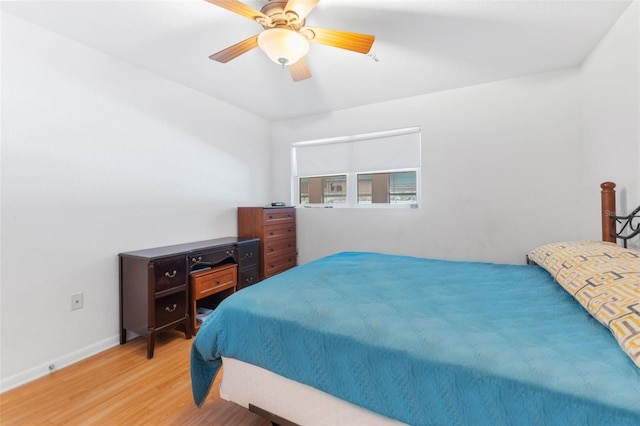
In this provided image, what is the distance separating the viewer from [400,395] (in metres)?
1.00

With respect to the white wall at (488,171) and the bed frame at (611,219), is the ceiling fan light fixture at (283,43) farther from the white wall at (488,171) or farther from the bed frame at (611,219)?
the bed frame at (611,219)

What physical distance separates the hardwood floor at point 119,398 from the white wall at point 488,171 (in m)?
2.41

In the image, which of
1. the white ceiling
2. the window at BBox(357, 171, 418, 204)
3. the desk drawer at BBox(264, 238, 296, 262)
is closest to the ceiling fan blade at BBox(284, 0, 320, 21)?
the white ceiling

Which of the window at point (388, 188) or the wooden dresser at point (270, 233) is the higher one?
the window at point (388, 188)

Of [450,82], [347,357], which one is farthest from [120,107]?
[450,82]

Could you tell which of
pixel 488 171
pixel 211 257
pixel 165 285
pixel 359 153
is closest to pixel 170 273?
pixel 165 285

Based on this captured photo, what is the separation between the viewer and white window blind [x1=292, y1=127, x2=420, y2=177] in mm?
3455

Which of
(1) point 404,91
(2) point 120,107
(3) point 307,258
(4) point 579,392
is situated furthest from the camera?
(3) point 307,258

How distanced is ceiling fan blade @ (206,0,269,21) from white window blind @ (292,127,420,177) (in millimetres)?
2291

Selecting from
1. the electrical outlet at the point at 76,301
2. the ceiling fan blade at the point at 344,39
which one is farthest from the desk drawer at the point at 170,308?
the ceiling fan blade at the point at 344,39

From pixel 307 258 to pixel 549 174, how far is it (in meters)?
2.95

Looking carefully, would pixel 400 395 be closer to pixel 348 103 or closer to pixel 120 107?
pixel 120 107

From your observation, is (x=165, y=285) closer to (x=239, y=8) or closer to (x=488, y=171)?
(x=239, y=8)

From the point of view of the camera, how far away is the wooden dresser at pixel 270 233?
11.3 ft
